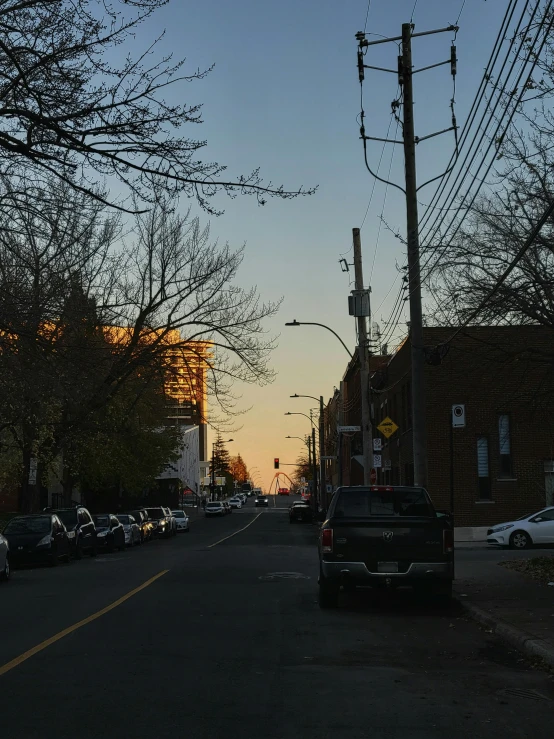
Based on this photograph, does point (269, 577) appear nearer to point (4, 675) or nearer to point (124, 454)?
point (4, 675)

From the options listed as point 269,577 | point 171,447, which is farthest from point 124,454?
point 269,577

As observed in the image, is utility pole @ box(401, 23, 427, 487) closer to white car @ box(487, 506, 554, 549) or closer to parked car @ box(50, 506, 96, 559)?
white car @ box(487, 506, 554, 549)

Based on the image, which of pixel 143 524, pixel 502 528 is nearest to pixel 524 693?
pixel 502 528

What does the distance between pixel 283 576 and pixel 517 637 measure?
9937 mm

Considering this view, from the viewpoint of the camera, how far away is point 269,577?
19828 mm

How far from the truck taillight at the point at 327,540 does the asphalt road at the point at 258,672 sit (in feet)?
3.03

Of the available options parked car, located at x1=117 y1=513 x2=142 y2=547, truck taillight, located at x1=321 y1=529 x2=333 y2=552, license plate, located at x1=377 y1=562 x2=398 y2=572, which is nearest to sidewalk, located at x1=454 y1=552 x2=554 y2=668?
license plate, located at x1=377 y1=562 x2=398 y2=572

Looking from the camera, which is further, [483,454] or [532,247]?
[483,454]

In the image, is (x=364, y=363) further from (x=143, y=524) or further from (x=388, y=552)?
(x=143, y=524)

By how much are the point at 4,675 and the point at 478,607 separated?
7.31m

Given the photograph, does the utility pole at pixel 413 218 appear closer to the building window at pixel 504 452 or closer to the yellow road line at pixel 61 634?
the yellow road line at pixel 61 634

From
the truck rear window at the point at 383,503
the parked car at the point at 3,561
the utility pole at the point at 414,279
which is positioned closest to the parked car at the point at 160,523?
the parked car at the point at 3,561

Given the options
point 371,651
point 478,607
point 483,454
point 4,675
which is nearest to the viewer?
point 4,675

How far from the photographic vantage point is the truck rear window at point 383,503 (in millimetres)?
14766
